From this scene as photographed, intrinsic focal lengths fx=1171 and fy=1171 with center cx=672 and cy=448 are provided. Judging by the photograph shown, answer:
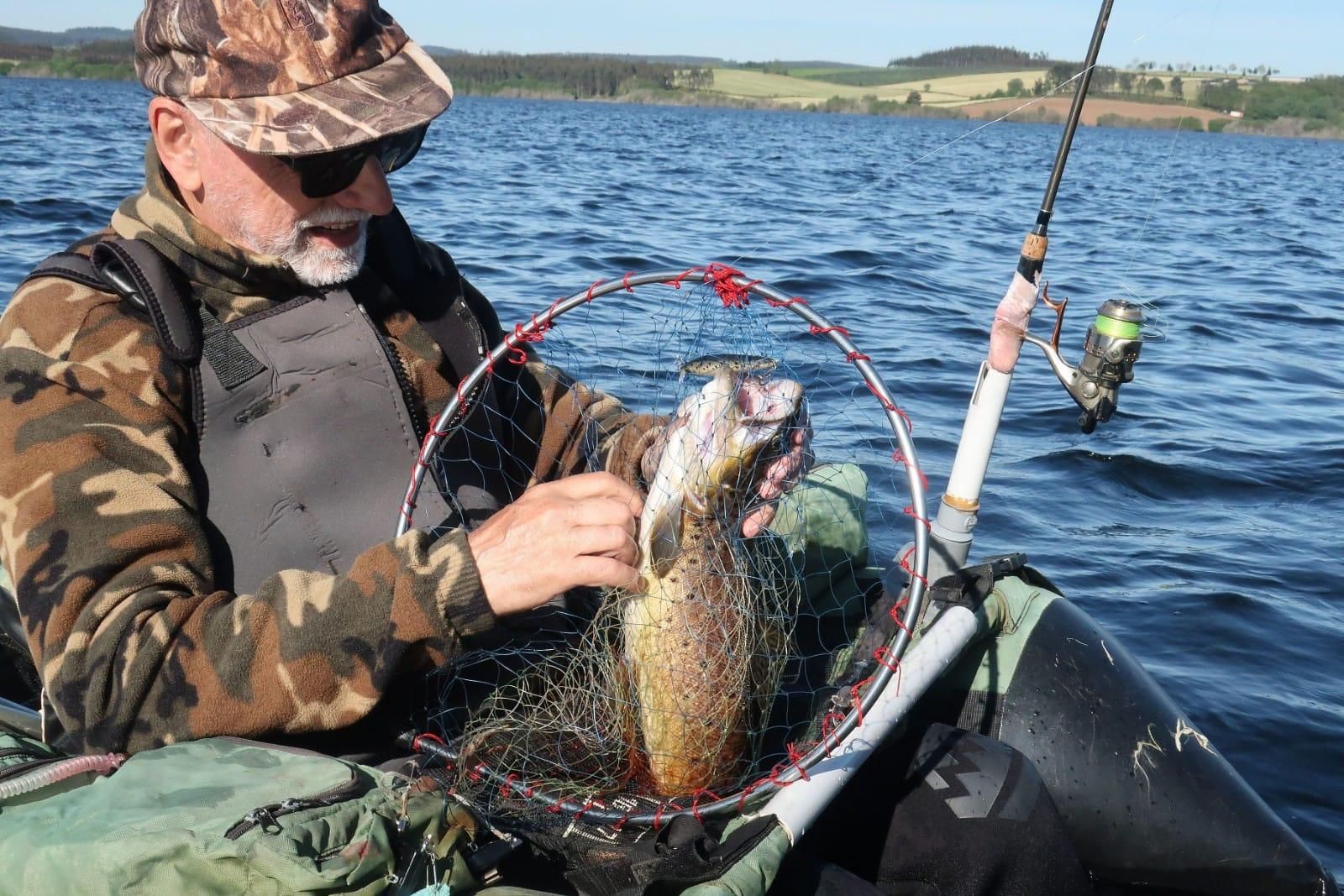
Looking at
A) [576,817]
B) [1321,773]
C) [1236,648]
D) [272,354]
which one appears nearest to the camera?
[576,817]

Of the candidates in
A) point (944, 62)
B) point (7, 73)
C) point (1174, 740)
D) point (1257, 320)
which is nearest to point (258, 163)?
point (1174, 740)

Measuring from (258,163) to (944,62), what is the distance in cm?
11997

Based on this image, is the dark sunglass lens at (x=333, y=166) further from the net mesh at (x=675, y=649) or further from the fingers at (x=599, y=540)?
the fingers at (x=599, y=540)

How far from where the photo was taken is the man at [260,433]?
2.23 m

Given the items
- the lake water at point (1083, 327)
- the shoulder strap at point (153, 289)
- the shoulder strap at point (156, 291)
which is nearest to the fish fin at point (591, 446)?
the shoulder strap at point (156, 291)

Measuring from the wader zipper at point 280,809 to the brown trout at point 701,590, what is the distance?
0.74m

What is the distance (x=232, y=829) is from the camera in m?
1.89

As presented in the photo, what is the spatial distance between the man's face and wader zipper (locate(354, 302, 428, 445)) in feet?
0.45

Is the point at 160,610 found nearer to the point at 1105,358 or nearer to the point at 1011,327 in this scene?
the point at 1011,327

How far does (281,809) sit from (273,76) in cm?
154

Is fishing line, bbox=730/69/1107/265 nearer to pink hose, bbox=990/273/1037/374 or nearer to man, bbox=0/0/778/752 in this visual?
pink hose, bbox=990/273/1037/374

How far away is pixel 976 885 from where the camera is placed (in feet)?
8.54

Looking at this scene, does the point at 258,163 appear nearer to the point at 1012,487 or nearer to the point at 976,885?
the point at 976,885

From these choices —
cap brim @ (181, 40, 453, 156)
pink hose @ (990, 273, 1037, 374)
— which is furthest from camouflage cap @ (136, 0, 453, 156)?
pink hose @ (990, 273, 1037, 374)
